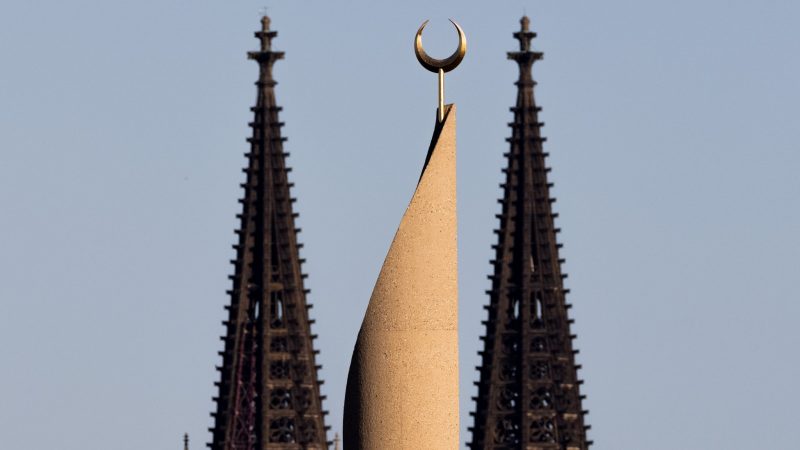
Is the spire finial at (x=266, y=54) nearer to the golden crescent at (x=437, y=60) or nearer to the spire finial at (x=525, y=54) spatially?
the spire finial at (x=525, y=54)

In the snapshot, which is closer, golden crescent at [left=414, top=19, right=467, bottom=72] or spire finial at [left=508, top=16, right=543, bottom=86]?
golden crescent at [left=414, top=19, right=467, bottom=72]

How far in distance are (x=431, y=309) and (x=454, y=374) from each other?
0.57 meters

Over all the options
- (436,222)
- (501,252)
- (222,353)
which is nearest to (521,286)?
(501,252)

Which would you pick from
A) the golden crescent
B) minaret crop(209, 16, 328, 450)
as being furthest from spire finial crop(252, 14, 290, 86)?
the golden crescent

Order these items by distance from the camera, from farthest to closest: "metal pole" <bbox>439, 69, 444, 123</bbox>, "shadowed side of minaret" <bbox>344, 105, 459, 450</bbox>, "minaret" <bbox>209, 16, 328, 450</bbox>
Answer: "minaret" <bbox>209, 16, 328, 450</bbox>
"metal pole" <bbox>439, 69, 444, 123</bbox>
"shadowed side of minaret" <bbox>344, 105, 459, 450</bbox>

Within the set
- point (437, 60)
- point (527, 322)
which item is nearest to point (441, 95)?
point (437, 60)

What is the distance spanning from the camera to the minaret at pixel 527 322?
126562 mm

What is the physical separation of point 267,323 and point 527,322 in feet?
25.8

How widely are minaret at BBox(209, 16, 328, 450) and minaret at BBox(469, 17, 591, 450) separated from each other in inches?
214

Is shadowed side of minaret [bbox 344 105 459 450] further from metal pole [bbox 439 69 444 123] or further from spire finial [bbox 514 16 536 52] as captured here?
spire finial [bbox 514 16 536 52]

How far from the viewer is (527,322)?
12781cm

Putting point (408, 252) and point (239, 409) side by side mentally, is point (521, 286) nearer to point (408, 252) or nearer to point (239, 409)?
point (239, 409)

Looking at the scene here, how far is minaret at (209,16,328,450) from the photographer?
413 ft

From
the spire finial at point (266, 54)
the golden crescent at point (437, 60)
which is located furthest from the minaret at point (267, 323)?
the golden crescent at point (437, 60)
